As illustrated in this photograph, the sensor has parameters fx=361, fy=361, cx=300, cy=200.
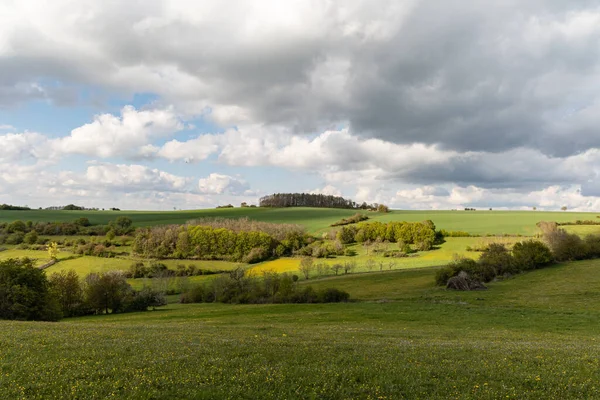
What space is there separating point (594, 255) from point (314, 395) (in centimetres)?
10092

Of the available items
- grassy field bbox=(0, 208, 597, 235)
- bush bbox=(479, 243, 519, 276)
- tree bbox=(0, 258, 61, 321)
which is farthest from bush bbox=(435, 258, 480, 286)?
tree bbox=(0, 258, 61, 321)

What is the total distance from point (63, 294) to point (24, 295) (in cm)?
2085

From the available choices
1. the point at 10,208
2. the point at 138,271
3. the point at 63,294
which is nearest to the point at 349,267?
the point at 138,271

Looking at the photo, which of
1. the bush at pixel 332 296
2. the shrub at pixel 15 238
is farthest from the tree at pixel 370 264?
the shrub at pixel 15 238

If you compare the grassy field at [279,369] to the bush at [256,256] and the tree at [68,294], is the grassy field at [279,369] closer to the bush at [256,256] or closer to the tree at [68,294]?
the tree at [68,294]

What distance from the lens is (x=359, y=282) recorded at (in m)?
80.9

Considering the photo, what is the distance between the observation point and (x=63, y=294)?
6538 centimetres

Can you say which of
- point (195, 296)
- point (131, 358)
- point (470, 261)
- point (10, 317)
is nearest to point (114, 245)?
point (195, 296)

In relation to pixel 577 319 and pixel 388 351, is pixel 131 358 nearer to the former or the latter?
pixel 388 351

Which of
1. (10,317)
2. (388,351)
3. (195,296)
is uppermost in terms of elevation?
(388,351)

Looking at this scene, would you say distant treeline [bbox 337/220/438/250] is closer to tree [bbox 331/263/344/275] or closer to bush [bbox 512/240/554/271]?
tree [bbox 331/263/344/275]

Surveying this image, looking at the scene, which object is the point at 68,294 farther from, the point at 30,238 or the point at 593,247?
the point at 593,247

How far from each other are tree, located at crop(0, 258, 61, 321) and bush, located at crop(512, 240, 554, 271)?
88017 millimetres

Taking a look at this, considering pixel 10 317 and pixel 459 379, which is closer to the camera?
pixel 459 379
